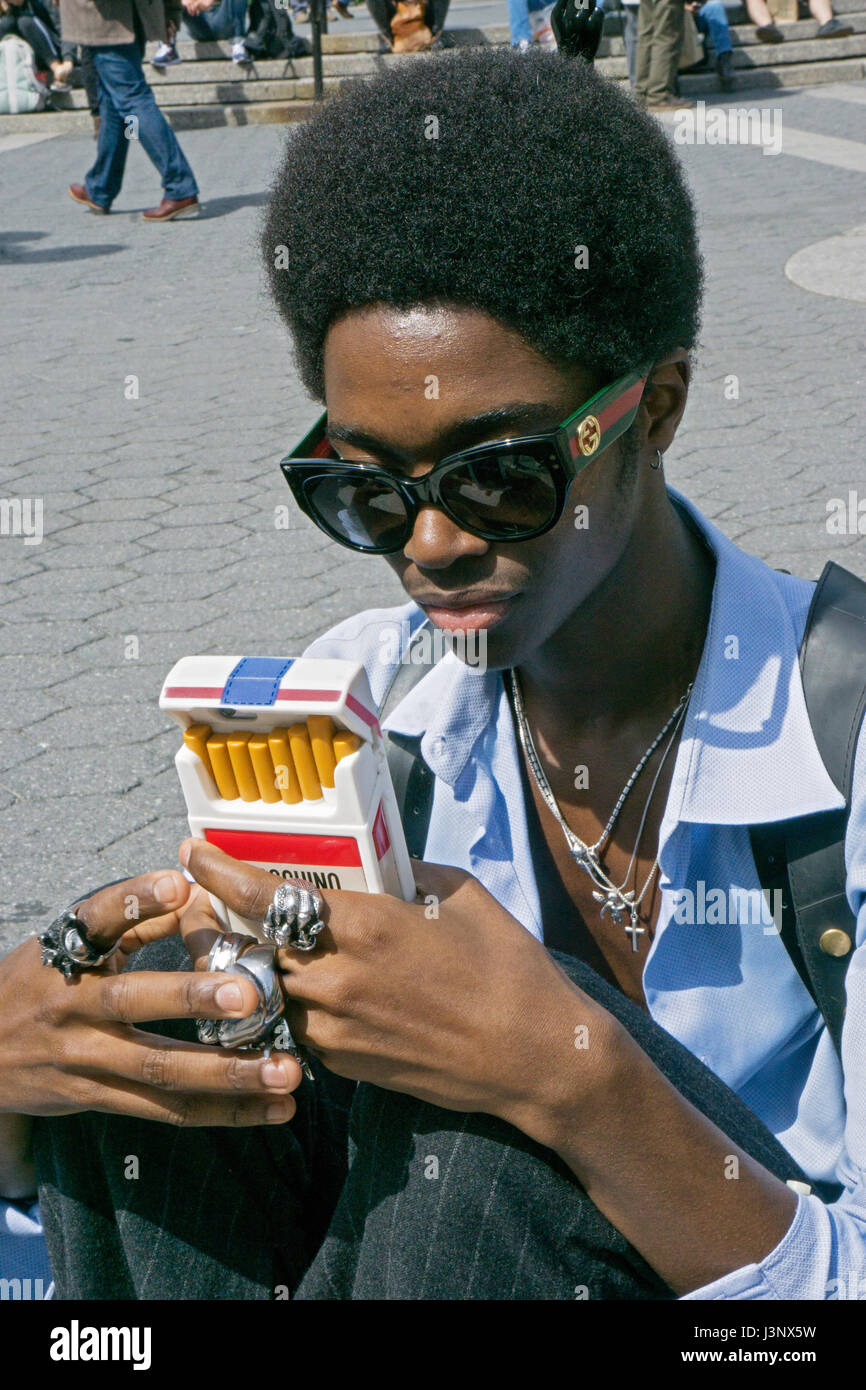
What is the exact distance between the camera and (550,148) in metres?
1.72

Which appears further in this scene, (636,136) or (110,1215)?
(636,136)

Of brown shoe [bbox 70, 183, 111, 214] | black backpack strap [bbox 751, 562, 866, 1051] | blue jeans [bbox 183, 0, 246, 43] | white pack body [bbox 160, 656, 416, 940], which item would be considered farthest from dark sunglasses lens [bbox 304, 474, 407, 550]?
blue jeans [bbox 183, 0, 246, 43]

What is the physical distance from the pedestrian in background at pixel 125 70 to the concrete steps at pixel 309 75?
476 centimetres

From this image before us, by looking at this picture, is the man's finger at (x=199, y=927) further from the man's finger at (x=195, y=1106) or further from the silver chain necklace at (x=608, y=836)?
the silver chain necklace at (x=608, y=836)

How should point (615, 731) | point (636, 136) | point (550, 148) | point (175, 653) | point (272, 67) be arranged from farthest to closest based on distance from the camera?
point (272, 67)
point (175, 653)
point (615, 731)
point (636, 136)
point (550, 148)

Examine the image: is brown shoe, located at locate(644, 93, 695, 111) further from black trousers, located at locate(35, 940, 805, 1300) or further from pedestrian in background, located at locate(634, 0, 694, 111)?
black trousers, located at locate(35, 940, 805, 1300)

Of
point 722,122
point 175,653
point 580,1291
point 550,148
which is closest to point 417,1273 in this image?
point 580,1291

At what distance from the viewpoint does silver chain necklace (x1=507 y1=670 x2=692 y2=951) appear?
2105mm

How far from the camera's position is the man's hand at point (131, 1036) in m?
1.44

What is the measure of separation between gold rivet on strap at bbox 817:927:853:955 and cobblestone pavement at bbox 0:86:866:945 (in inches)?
59.3

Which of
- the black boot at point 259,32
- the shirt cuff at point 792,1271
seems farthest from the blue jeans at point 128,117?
the shirt cuff at point 792,1271

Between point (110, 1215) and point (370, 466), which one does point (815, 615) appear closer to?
point (370, 466)

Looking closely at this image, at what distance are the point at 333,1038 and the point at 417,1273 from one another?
0.85 feet
